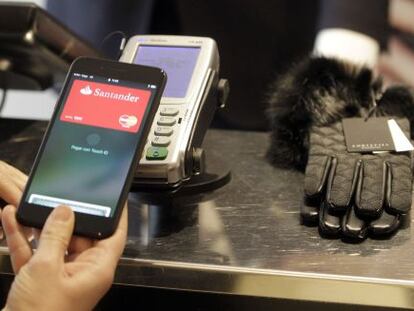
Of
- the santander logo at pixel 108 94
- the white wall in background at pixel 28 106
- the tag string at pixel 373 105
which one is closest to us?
the santander logo at pixel 108 94

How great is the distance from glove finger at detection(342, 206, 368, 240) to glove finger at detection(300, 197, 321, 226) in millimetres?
28

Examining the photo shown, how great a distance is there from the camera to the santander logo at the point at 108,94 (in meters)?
0.53

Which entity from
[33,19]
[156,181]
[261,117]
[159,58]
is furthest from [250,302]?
[261,117]

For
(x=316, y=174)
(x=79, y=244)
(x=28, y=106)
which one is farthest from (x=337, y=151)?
(x=28, y=106)

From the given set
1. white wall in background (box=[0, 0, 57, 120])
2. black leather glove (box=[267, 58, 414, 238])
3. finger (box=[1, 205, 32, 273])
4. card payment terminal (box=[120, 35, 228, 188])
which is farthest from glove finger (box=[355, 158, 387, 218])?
white wall in background (box=[0, 0, 57, 120])

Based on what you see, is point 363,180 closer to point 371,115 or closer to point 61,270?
point 371,115

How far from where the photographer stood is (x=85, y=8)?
1.04 m

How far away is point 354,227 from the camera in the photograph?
53cm

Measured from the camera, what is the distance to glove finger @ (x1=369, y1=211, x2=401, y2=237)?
536 mm

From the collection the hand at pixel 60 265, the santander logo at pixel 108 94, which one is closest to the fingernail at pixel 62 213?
the hand at pixel 60 265

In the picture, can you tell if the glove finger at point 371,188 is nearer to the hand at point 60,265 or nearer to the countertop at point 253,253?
the countertop at point 253,253

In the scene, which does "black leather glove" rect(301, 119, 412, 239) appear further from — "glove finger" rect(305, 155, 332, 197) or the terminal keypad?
the terminal keypad

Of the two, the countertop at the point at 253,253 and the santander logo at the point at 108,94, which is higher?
the santander logo at the point at 108,94

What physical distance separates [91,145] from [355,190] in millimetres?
223
